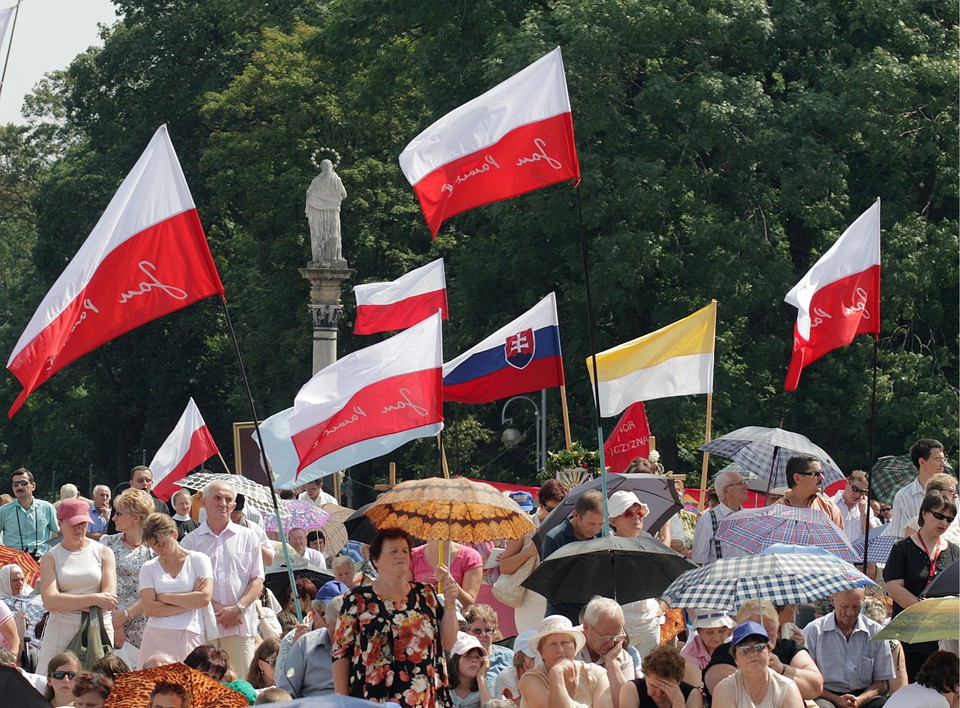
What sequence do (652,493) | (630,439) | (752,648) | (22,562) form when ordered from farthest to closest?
(630,439), (22,562), (652,493), (752,648)

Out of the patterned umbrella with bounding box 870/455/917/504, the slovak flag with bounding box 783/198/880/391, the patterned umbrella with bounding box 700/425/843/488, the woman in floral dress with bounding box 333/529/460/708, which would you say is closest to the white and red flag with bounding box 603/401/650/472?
the patterned umbrella with bounding box 700/425/843/488

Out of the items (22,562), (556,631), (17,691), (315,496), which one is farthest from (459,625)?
(315,496)

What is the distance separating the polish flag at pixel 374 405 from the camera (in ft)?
41.0

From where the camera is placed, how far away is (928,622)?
8.27 metres

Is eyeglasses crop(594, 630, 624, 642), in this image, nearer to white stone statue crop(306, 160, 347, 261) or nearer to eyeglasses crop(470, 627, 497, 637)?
eyeglasses crop(470, 627, 497, 637)

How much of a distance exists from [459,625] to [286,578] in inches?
128

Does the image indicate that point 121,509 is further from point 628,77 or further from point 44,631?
point 628,77

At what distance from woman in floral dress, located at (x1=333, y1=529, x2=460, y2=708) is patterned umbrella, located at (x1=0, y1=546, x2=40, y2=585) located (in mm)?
5214

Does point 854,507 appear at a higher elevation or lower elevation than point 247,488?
lower

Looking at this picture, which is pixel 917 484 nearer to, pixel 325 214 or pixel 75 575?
pixel 75 575

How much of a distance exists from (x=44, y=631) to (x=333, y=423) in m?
2.83

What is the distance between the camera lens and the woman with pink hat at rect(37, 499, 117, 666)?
10.3m

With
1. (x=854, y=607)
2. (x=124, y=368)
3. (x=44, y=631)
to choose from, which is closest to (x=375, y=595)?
(x=854, y=607)

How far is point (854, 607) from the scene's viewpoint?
9336mm
